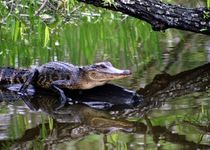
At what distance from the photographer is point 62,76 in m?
6.46

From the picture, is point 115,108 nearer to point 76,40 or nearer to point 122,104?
point 122,104

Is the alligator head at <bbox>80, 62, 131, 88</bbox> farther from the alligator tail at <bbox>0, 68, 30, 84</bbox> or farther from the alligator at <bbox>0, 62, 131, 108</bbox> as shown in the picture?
the alligator tail at <bbox>0, 68, 30, 84</bbox>

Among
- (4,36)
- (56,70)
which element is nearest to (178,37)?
(4,36)

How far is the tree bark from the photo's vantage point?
24.5ft

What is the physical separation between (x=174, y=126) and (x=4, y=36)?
6.31 meters

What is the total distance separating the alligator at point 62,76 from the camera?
612 cm

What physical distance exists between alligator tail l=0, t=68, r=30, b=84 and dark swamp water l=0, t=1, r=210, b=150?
0.12 metres

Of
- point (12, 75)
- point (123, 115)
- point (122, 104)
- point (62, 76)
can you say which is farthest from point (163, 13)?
point (123, 115)

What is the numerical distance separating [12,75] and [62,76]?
2.16 feet

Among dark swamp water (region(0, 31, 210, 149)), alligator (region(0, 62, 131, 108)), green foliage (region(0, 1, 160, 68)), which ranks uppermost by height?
green foliage (region(0, 1, 160, 68))

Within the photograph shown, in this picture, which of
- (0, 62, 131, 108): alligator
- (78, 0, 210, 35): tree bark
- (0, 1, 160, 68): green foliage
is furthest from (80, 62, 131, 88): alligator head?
(78, 0, 210, 35): tree bark

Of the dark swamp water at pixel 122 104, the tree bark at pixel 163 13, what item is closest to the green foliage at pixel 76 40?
the dark swamp water at pixel 122 104

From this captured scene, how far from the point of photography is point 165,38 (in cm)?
995

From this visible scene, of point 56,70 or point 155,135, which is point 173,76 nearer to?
point 56,70
